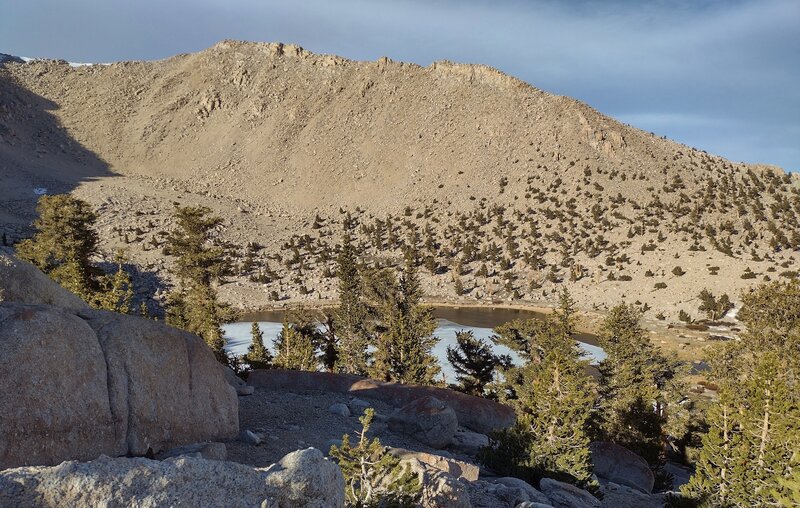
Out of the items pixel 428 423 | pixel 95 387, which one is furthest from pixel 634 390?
pixel 95 387

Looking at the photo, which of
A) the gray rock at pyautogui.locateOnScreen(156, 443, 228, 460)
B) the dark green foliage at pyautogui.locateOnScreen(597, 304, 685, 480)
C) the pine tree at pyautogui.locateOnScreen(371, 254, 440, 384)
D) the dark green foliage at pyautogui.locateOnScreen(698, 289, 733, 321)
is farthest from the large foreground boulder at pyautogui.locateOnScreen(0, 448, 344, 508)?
the dark green foliage at pyautogui.locateOnScreen(698, 289, 733, 321)

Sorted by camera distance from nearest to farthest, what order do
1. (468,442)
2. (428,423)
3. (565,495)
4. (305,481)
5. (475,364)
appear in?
(305,481)
(565,495)
(428,423)
(468,442)
(475,364)

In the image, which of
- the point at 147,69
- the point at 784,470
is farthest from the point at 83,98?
the point at 784,470

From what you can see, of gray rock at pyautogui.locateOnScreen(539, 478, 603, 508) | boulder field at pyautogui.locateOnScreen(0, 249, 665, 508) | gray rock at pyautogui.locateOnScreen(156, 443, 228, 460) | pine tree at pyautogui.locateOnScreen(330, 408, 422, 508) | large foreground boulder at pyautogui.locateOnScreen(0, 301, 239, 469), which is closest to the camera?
boulder field at pyautogui.locateOnScreen(0, 249, 665, 508)

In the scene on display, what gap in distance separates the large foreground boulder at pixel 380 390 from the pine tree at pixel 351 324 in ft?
48.1

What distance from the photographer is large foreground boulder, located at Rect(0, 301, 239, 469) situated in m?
7.27

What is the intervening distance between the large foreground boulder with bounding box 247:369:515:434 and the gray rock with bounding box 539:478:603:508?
6.16 m

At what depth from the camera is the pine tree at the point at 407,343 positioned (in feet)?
102

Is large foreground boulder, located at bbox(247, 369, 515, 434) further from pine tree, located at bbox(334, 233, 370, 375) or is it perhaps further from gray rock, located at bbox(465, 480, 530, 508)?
pine tree, located at bbox(334, 233, 370, 375)

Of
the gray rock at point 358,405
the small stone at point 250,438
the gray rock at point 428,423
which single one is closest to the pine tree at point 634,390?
the gray rock at point 428,423

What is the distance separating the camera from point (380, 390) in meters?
19.5

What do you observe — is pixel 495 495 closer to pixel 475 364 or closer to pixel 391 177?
pixel 475 364

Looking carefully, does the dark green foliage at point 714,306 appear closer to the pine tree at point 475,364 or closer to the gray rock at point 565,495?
the pine tree at point 475,364

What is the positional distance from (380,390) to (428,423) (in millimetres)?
4666
